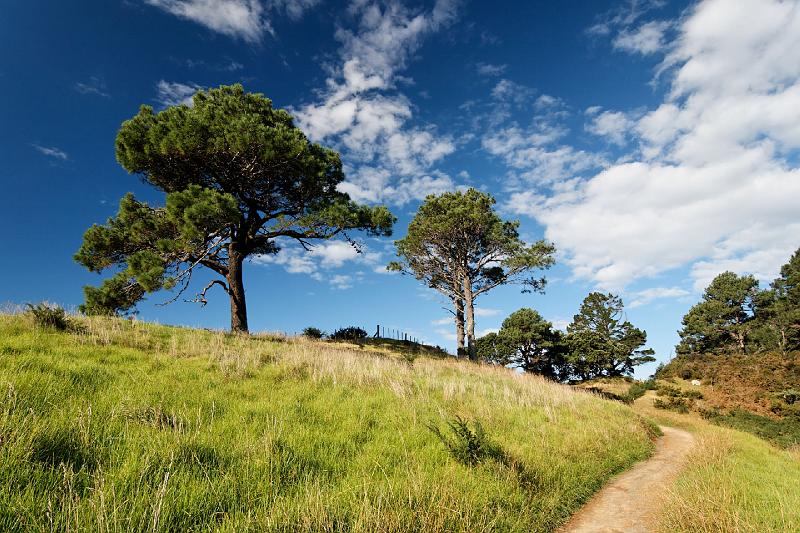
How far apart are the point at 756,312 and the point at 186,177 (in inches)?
2288

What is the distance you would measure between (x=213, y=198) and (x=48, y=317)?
5614mm

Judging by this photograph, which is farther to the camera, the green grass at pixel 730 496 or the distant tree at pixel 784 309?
the distant tree at pixel 784 309

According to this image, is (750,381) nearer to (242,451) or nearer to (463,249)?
(463,249)

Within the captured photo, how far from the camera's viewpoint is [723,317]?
4344 centimetres

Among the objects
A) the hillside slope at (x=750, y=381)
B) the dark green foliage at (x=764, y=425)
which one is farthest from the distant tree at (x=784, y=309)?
the dark green foliage at (x=764, y=425)

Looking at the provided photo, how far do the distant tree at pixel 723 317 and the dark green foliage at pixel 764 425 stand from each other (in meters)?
30.8

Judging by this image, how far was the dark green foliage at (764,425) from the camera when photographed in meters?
14.6

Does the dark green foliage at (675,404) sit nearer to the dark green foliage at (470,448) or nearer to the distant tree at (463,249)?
the distant tree at (463,249)

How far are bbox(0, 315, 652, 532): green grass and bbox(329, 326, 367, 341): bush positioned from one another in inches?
668

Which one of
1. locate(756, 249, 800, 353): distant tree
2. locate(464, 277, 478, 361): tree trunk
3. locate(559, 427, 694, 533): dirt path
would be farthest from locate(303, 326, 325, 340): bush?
locate(756, 249, 800, 353): distant tree

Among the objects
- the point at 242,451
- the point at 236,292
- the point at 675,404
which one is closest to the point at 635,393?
the point at 675,404

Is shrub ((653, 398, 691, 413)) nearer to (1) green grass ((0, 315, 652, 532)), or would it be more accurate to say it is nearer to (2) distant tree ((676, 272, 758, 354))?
(1) green grass ((0, 315, 652, 532))

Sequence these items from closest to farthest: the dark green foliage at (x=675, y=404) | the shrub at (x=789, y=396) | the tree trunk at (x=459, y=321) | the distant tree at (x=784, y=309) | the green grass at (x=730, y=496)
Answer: the green grass at (x=730, y=496), the shrub at (x=789, y=396), the dark green foliage at (x=675, y=404), the tree trunk at (x=459, y=321), the distant tree at (x=784, y=309)

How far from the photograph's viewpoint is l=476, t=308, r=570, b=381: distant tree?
37.9 metres
